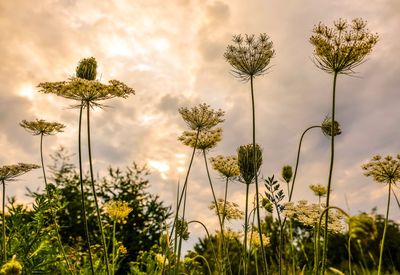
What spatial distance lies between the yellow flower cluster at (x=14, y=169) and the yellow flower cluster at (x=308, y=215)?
247 cm

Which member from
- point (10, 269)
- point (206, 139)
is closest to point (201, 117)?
point (206, 139)

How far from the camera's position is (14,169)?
4.68 meters

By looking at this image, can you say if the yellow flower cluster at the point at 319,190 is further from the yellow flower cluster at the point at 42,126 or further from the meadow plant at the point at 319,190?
the yellow flower cluster at the point at 42,126

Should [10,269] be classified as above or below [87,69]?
below

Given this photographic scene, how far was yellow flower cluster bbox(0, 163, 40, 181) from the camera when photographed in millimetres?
4672

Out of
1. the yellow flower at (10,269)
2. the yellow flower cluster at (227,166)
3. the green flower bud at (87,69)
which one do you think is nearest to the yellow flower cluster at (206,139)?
the yellow flower cluster at (227,166)

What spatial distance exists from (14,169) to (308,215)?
2.80m

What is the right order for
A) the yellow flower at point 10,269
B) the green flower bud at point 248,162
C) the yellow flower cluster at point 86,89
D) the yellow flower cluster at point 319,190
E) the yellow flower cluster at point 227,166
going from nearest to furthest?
the yellow flower at point 10,269, the yellow flower cluster at point 86,89, the green flower bud at point 248,162, the yellow flower cluster at point 227,166, the yellow flower cluster at point 319,190

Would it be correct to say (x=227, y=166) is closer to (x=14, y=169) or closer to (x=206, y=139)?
(x=206, y=139)

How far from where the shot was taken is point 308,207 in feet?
14.5

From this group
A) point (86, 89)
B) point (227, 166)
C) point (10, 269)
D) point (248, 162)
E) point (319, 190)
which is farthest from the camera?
point (319, 190)

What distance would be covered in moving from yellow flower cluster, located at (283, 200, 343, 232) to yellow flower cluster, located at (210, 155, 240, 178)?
1456mm

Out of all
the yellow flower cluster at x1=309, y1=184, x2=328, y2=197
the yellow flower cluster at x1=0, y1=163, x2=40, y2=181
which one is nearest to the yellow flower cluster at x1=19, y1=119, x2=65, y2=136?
the yellow flower cluster at x1=0, y1=163, x2=40, y2=181

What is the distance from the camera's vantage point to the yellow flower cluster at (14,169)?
184 inches
